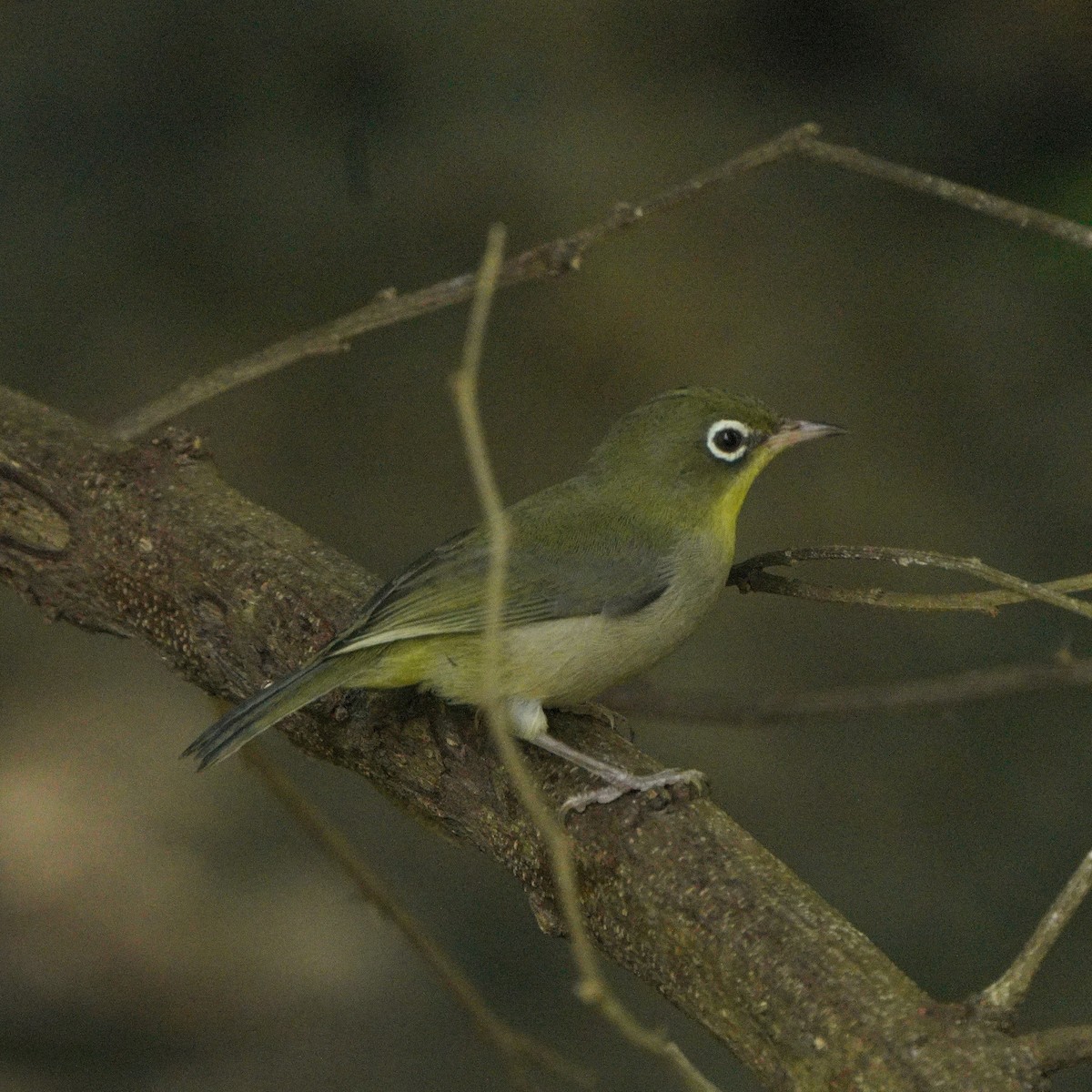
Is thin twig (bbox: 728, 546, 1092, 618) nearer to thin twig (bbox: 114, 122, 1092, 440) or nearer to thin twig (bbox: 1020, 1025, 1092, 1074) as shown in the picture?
thin twig (bbox: 114, 122, 1092, 440)

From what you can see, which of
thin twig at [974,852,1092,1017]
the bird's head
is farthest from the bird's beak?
thin twig at [974,852,1092,1017]

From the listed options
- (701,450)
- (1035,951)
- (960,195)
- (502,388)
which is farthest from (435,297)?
(502,388)

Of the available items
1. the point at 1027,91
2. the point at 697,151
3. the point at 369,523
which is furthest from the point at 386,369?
the point at 1027,91

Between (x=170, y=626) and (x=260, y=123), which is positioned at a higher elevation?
(x=260, y=123)

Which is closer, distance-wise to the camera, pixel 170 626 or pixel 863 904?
pixel 170 626

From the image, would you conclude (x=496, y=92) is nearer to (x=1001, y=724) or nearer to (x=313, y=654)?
(x=1001, y=724)

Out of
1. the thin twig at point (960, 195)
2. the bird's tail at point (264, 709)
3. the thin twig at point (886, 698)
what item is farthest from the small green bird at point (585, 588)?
the thin twig at point (886, 698)
